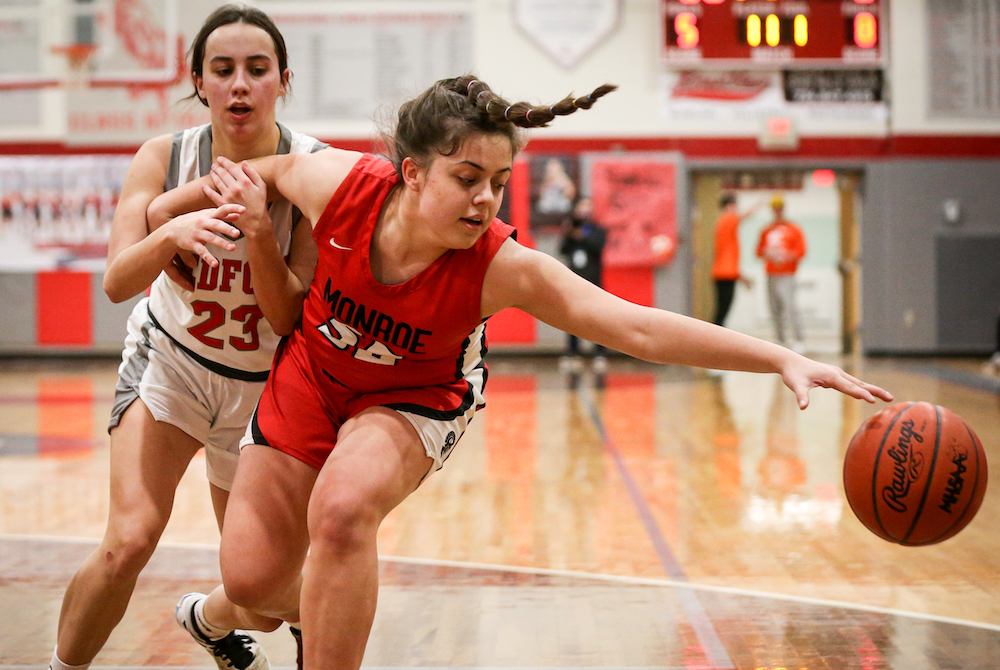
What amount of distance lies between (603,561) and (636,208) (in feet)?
26.1

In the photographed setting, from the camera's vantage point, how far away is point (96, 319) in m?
11.0

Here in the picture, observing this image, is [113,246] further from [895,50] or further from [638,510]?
[895,50]

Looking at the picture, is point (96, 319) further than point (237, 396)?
Yes

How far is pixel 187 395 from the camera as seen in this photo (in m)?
2.25

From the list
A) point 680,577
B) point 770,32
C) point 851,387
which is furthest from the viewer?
point 770,32

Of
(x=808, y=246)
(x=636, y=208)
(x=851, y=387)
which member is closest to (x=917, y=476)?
(x=851, y=387)

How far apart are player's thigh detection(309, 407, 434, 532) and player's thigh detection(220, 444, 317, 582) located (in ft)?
0.49

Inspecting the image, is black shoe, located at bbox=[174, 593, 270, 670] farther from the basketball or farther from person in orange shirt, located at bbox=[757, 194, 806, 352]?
person in orange shirt, located at bbox=[757, 194, 806, 352]

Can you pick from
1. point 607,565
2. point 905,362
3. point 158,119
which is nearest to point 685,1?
point 905,362

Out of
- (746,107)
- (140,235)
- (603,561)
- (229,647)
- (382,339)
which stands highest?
(746,107)

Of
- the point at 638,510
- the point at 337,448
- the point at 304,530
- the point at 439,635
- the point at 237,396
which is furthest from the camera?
the point at 638,510

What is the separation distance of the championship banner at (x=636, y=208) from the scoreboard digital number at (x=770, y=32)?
1.31 meters

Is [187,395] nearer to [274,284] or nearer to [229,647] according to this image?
[274,284]

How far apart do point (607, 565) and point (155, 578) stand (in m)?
1.52
